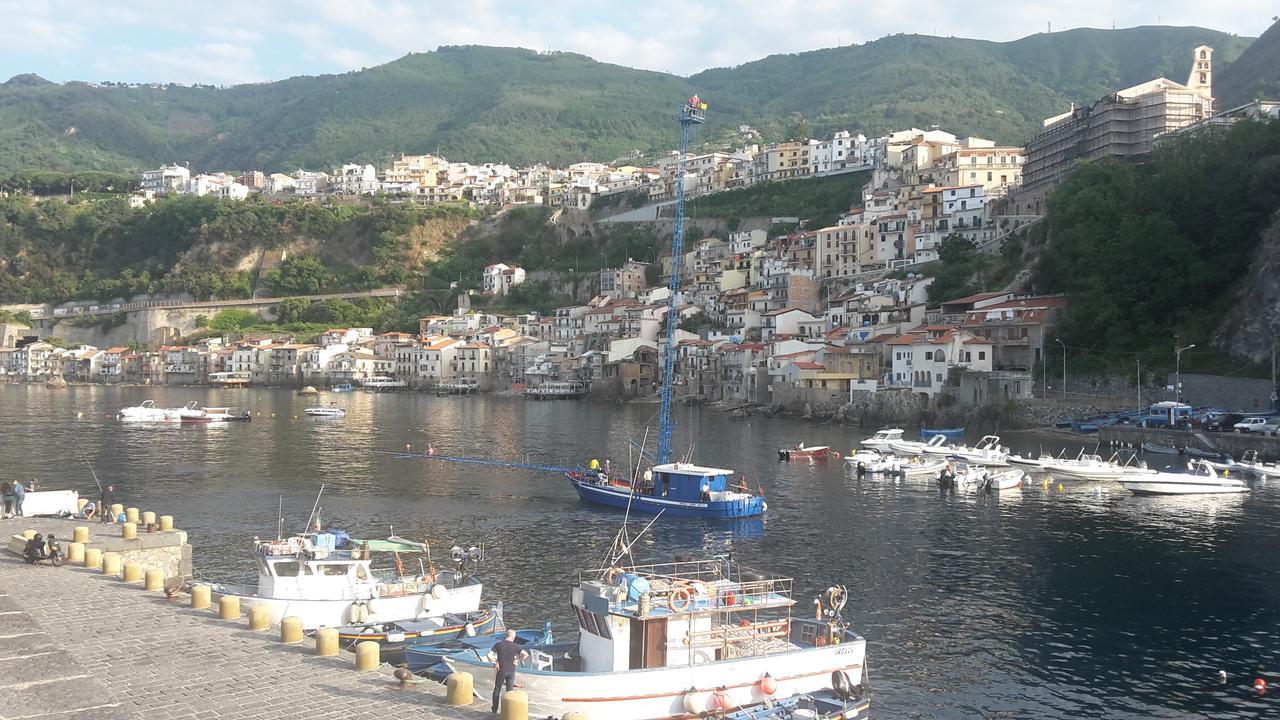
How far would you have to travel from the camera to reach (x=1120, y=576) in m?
32.4

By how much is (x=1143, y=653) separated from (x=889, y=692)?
274 inches

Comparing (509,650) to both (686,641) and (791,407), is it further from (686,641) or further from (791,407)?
(791,407)

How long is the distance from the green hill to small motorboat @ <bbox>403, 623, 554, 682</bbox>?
154077 mm

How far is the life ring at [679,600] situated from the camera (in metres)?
19.9

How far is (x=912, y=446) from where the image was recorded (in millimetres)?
61875

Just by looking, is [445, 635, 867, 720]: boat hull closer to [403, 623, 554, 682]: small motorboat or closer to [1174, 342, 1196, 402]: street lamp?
[403, 623, 554, 682]: small motorboat

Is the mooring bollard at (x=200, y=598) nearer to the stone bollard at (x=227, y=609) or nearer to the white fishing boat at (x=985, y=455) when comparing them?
the stone bollard at (x=227, y=609)

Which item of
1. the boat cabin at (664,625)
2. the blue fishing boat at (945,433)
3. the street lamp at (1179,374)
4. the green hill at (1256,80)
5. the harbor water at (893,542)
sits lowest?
the harbor water at (893,542)

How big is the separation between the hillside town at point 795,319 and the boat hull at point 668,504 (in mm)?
37916

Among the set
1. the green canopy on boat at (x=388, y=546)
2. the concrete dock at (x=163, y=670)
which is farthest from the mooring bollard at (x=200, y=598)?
the green canopy on boat at (x=388, y=546)

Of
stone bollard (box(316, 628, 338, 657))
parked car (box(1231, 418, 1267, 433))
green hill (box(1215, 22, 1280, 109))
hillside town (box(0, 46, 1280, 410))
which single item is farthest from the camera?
green hill (box(1215, 22, 1280, 109))

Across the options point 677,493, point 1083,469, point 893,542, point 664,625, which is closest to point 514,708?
point 664,625

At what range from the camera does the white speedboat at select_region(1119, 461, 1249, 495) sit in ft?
159

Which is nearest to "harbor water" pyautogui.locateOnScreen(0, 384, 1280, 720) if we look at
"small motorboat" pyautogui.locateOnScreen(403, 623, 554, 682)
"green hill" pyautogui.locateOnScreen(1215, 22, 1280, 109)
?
"small motorboat" pyautogui.locateOnScreen(403, 623, 554, 682)
